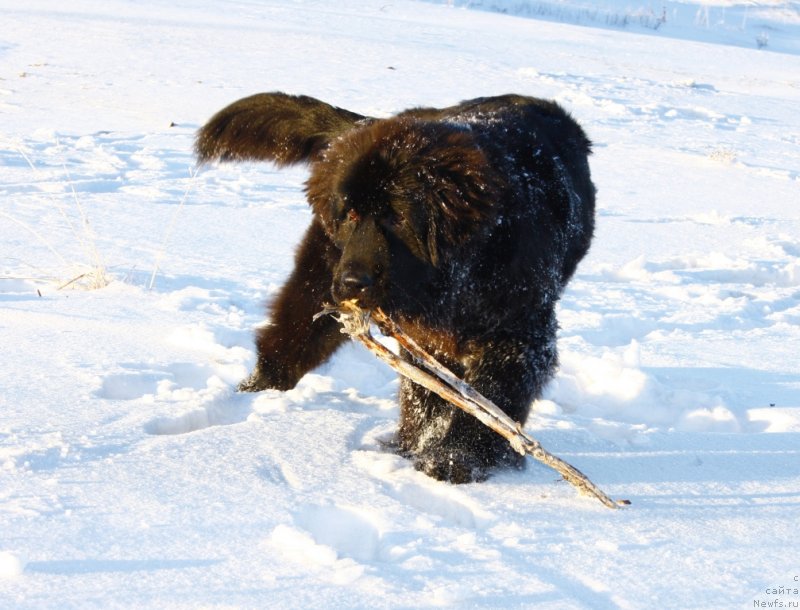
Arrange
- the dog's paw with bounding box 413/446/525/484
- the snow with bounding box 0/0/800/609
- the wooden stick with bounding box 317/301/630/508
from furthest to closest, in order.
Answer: the dog's paw with bounding box 413/446/525/484, the wooden stick with bounding box 317/301/630/508, the snow with bounding box 0/0/800/609

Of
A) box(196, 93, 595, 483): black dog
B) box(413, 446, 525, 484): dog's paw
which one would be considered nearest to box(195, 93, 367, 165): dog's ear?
box(196, 93, 595, 483): black dog

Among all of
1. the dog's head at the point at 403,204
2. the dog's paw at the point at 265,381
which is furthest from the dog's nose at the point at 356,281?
the dog's paw at the point at 265,381

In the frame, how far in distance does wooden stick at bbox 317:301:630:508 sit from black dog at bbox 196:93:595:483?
0.06 metres

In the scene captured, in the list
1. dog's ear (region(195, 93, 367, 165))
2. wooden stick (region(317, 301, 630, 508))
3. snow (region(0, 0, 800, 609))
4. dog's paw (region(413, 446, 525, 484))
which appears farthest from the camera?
dog's ear (region(195, 93, 367, 165))

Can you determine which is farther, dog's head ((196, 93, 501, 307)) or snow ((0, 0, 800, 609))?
dog's head ((196, 93, 501, 307))

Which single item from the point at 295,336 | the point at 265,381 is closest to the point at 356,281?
the point at 295,336

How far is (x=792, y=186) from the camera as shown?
33.4 feet

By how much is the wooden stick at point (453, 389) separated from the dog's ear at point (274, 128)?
46.4 inches

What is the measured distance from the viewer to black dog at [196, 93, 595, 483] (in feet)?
9.96

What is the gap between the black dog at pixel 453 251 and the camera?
3.04 meters

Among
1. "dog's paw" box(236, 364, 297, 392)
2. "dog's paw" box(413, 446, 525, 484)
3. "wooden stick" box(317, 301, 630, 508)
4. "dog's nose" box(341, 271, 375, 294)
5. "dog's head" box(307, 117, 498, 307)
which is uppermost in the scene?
"dog's head" box(307, 117, 498, 307)

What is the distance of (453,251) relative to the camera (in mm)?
3102

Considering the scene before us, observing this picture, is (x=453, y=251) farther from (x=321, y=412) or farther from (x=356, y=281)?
(x=321, y=412)

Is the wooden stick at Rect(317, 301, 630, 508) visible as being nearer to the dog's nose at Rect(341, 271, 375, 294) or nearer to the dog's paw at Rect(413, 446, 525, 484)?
the dog's nose at Rect(341, 271, 375, 294)
